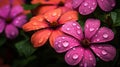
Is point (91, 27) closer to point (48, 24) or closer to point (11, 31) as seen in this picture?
point (48, 24)

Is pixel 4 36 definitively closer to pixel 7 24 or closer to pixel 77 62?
pixel 7 24

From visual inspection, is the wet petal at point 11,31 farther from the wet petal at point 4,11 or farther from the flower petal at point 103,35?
the flower petal at point 103,35

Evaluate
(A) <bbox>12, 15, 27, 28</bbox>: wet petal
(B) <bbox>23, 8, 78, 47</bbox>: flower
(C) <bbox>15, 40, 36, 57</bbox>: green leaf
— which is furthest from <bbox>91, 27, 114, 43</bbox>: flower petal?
(A) <bbox>12, 15, 27, 28</bbox>: wet petal

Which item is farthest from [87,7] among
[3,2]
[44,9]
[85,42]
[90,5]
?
[3,2]

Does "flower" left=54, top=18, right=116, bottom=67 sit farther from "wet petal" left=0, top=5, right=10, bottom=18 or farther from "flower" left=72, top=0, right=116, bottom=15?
"wet petal" left=0, top=5, right=10, bottom=18

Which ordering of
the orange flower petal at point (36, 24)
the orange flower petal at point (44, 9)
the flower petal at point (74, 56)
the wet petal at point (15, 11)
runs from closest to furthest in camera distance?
the flower petal at point (74, 56), the orange flower petal at point (36, 24), the orange flower petal at point (44, 9), the wet petal at point (15, 11)

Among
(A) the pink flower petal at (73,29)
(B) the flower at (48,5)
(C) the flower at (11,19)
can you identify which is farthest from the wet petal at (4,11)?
(A) the pink flower petal at (73,29)
